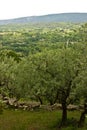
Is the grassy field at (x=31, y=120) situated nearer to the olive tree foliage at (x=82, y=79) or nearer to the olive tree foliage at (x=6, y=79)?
the olive tree foliage at (x=82, y=79)

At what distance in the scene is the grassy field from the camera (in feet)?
119

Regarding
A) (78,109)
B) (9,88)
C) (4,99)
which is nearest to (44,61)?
(78,109)

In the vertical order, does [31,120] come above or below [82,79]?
below

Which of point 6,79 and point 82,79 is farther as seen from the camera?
point 6,79

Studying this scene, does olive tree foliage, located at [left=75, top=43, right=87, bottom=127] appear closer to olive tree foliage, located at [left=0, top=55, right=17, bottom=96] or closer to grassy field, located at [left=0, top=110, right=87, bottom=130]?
grassy field, located at [left=0, top=110, right=87, bottom=130]

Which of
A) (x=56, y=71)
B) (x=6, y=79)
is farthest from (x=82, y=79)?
(x=6, y=79)

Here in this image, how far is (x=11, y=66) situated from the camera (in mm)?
61062

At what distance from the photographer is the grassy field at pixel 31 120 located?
1425 inches

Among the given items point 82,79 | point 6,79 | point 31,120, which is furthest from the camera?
point 6,79

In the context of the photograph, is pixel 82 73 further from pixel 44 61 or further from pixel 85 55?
pixel 44 61

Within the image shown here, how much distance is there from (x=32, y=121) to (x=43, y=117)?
8.67 feet

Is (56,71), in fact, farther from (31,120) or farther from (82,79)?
(31,120)

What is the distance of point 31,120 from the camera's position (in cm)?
4006

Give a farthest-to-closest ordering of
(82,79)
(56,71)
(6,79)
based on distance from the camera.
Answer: (6,79) < (56,71) < (82,79)
